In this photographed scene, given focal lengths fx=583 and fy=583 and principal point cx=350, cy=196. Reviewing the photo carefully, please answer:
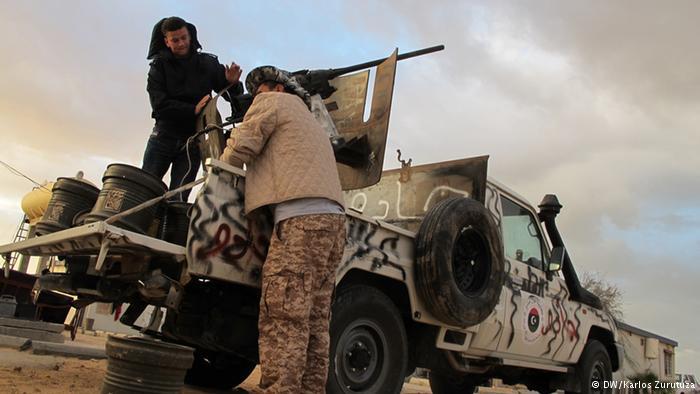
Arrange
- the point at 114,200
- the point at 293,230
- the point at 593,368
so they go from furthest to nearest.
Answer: the point at 593,368 < the point at 114,200 < the point at 293,230

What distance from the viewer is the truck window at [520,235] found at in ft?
18.4

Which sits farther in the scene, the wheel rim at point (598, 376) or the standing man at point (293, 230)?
the wheel rim at point (598, 376)

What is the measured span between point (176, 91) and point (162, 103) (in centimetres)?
15

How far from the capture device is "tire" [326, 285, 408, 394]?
11.5ft

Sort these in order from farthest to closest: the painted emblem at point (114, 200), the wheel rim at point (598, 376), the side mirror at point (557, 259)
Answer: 1. the wheel rim at point (598, 376)
2. the side mirror at point (557, 259)
3. the painted emblem at point (114, 200)

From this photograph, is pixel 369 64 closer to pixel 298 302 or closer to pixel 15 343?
pixel 298 302

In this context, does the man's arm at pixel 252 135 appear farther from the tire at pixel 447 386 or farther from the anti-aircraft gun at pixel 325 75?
the tire at pixel 447 386

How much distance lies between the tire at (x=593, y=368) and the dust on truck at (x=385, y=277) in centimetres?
2

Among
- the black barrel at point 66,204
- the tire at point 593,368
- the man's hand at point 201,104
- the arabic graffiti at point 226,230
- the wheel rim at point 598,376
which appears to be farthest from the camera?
the wheel rim at point 598,376

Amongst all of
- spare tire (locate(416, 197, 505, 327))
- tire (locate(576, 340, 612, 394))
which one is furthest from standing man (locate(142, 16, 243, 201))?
tire (locate(576, 340, 612, 394))

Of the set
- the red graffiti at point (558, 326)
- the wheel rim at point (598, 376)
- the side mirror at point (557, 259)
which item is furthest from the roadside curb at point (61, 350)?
the wheel rim at point (598, 376)

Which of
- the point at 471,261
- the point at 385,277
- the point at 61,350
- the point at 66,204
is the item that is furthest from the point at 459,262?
the point at 61,350

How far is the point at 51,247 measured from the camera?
3.37 m

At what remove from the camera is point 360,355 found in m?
3.72
